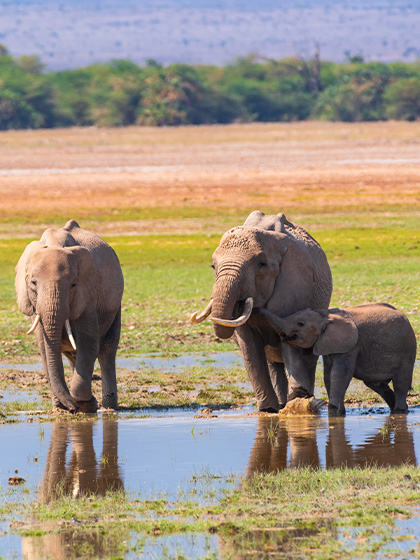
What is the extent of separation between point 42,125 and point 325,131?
26.6m

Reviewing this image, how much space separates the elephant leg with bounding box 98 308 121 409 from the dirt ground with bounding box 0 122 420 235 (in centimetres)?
2069

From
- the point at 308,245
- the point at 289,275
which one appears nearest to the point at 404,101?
the point at 308,245

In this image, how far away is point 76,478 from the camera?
958 centimetres

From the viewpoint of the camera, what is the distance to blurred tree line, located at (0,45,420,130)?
94812 millimetres

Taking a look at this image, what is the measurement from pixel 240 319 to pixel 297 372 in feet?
3.75

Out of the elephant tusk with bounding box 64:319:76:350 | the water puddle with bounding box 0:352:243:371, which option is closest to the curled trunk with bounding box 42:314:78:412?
the elephant tusk with bounding box 64:319:76:350

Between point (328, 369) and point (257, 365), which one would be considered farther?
point (328, 369)

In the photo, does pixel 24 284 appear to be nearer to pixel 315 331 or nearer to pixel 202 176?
pixel 315 331

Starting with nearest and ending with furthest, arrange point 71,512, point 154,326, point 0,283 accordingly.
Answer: point 71,512 < point 154,326 < point 0,283

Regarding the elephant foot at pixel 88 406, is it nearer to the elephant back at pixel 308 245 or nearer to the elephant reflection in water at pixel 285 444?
the elephant reflection in water at pixel 285 444

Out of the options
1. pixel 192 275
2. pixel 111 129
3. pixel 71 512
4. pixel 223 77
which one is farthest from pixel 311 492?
pixel 223 77

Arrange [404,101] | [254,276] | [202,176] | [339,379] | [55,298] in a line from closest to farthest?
[254,276] → [339,379] → [55,298] → [202,176] → [404,101]

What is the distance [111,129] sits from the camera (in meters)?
91.5

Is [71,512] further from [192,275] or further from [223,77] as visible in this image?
[223,77]
